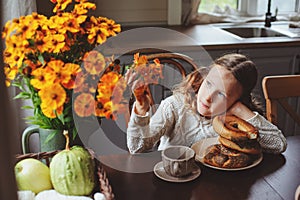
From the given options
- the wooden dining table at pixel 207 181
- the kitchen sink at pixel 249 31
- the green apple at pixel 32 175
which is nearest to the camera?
the green apple at pixel 32 175

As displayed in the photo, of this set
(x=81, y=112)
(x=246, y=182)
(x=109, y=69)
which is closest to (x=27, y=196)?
(x=81, y=112)

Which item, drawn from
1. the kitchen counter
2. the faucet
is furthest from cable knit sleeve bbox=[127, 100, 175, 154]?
the faucet

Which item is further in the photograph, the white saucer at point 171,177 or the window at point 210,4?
the window at point 210,4

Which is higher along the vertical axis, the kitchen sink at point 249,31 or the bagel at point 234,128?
the kitchen sink at point 249,31

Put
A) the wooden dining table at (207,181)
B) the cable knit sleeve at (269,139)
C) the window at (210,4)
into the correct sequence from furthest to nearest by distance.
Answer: the window at (210,4) < the cable knit sleeve at (269,139) < the wooden dining table at (207,181)

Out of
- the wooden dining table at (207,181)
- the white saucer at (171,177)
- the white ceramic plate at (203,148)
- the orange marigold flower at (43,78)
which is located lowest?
the wooden dining table at (207,181)

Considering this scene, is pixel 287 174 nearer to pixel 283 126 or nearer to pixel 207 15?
pixel 283 126

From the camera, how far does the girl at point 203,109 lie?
3.73ft

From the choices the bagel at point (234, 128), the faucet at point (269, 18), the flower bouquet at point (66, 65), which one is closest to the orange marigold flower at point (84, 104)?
the flower bouquet at point (66, 65)

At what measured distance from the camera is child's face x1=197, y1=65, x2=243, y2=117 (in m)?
1.13

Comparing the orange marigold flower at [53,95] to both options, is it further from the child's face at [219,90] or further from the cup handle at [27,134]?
the child's face at [219,90]

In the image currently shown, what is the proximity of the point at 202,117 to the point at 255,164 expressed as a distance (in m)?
0.23

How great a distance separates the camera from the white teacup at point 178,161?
1.05m

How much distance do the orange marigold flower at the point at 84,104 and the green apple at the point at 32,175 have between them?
170 millimetres
